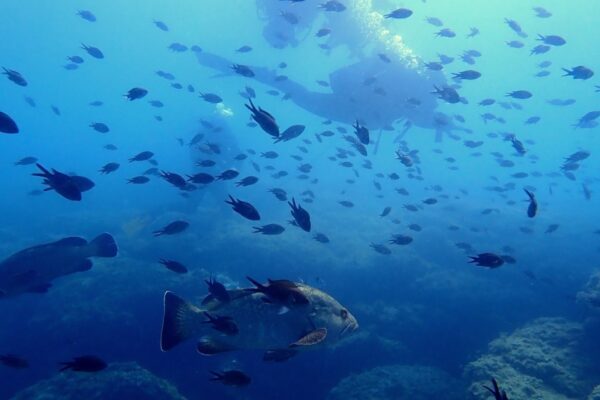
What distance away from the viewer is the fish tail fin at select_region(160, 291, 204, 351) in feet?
12.7

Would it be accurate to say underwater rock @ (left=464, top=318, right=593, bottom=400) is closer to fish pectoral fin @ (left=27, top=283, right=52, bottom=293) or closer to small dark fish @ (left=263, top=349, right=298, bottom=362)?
small dark fish @ (left=263, top=349, right=298, bottom=362)

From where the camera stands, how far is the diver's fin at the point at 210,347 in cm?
370

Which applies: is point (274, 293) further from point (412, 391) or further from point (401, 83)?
point (401, 83)

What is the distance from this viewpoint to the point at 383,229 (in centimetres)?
2388

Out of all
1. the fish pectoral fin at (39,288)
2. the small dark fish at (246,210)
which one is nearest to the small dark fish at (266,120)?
the small dark fish at (246,210)

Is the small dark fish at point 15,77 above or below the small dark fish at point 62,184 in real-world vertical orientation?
below

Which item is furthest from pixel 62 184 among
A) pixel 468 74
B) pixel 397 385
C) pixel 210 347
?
pixel 468 74

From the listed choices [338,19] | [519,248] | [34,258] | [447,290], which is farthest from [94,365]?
[338,19]

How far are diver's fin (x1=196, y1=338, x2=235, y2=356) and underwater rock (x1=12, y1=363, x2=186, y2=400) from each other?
19.2 feet

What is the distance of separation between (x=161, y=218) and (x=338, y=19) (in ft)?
59.1

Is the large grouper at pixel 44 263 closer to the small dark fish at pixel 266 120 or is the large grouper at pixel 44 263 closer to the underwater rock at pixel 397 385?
the small dark fish at pixel 266 120

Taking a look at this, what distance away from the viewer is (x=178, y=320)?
3.93m

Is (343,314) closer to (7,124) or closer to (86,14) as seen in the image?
(7,124)

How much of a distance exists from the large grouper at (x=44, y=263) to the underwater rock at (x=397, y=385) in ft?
23.0
